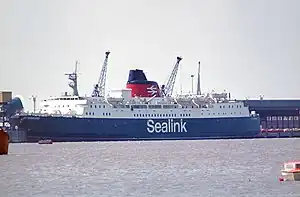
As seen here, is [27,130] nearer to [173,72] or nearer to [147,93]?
[147,93]

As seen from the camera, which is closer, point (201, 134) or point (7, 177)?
point (7, 177)

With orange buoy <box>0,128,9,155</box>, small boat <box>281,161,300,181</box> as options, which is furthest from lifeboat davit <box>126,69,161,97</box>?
small boat <box>281,161,300,181</box>

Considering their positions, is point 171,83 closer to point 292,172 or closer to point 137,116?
point 137,116

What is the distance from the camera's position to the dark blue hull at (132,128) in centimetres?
13412

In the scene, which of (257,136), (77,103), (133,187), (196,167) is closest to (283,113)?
(257,136)

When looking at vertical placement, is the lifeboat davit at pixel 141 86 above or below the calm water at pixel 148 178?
above

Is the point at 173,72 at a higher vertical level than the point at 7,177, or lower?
higher

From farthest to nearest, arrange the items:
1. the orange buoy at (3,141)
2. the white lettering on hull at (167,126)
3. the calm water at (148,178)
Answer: the white lettering on hull at (167,126)
the orange buoy at (3,141)
the calm water at (148,178)

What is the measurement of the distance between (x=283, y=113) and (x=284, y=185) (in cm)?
12858

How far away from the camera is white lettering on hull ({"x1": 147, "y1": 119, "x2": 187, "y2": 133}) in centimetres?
13862

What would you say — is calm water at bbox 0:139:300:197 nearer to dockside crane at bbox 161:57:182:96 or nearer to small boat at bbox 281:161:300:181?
small boat at bbox 281:161:300:181

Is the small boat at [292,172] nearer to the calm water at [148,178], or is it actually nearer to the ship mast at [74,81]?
the calm water at [148,178]

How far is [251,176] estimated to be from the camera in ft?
181

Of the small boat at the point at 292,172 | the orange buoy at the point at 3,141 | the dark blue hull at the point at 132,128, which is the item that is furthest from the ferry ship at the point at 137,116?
the small boat at the point at 292,172
